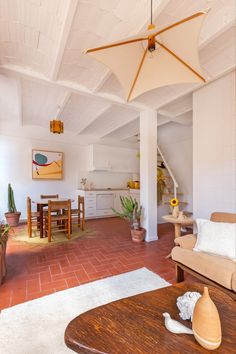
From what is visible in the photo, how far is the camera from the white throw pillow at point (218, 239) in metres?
1.74

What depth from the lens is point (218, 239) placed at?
1.83 meters

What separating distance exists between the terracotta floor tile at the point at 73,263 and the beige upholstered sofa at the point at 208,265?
0.35 m

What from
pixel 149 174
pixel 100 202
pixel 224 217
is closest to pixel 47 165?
pixel 100 202

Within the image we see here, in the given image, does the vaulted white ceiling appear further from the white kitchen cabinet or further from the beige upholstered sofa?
the white kitchen cabinet

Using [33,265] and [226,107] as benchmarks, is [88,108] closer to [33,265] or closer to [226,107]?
[226,107]

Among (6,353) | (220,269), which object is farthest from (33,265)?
Answer: (220,269)

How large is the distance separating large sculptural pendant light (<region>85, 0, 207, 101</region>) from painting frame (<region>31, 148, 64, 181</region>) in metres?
4.23

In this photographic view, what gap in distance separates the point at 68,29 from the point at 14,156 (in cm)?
409

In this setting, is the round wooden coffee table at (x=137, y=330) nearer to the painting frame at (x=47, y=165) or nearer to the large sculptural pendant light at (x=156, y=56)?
the large sculptural pendant light at (x=156, y=56)

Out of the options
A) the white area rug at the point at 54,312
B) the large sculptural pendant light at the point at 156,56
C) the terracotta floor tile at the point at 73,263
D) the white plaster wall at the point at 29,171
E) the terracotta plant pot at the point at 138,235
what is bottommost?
the terracotta floor tile at the point at 73,263

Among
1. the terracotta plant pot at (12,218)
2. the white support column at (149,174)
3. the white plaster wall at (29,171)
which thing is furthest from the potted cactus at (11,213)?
the white support column at (149,174)

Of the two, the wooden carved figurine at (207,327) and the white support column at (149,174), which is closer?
the wooden carved figurine at (207,327)

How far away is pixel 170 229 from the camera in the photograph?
13.8ft

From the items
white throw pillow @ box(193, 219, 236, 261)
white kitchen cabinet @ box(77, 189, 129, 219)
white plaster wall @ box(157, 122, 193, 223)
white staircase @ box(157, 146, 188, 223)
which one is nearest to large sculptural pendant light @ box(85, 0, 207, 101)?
white throw pillow @ box(193, 219, 236, 261)
